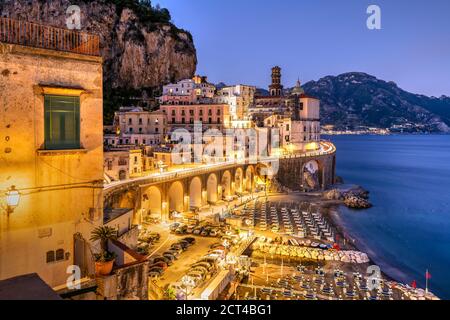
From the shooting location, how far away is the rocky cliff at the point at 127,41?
89.2 metres

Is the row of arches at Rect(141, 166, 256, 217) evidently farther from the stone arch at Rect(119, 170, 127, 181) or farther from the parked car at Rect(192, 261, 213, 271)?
the parked car at Rect(192, 261, 213, 271)

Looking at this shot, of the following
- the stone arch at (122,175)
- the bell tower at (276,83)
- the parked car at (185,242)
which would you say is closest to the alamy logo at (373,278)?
the parked car at (185,242)

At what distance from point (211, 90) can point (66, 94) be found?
85024mm

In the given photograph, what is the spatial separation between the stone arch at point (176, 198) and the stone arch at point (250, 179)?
65.6ft

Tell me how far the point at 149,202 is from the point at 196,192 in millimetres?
8975

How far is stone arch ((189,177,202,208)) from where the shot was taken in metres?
50.0

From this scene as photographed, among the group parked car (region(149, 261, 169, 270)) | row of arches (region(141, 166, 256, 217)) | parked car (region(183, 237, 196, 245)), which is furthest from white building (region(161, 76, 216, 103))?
parked car (region(149, 261, 169, 270))

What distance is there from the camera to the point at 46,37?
11570 mm

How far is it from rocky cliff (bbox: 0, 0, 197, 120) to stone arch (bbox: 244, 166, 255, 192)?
1555 inches

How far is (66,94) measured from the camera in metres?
11.9

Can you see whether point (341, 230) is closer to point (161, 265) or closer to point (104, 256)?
point (161, 265)

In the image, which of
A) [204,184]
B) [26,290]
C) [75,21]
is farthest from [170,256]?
[26,290]

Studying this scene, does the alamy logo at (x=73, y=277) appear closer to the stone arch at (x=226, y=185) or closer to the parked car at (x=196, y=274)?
the parked car at (x=196, y=274)
